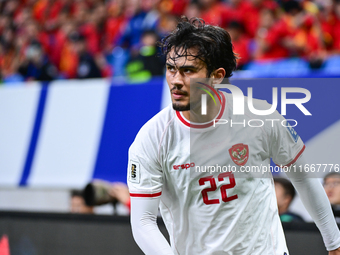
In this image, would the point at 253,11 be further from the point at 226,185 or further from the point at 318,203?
the point at 226,185

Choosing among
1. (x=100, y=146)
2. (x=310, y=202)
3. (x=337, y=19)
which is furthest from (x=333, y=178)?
(x=337, y=19)

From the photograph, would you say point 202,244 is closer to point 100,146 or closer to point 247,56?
point 100,146

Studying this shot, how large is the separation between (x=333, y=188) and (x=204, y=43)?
6.24ft

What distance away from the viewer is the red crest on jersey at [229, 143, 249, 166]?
2.14 metres

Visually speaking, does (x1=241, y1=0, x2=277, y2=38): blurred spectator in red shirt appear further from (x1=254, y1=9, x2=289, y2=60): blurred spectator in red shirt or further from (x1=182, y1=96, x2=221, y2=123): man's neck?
(x1=182, y1=96, x2=221, y2=123): man's neck

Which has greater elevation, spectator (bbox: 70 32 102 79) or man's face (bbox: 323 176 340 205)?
spectator (bbox: 70 32 102 79)

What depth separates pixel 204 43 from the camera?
6.82 ft

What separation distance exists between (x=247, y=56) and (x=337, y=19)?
1.22m

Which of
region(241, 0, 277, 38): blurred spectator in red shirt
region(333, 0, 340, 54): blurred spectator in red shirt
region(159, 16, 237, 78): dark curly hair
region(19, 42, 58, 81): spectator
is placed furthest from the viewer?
region(19, 42, 58, 81): spectator

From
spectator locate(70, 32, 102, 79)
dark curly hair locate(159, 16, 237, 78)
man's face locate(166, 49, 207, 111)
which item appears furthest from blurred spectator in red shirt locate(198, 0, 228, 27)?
man's face locate(166, 49, 207, 111)

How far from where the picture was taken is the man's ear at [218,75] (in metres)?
2.17

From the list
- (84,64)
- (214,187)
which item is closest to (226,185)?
(214,187)

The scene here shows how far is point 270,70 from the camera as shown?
454cm

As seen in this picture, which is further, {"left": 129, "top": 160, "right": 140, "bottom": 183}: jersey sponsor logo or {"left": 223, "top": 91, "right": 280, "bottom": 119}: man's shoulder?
{"left": 223, "top": 91, "right": 280, "bottom": 119}: man's shoulder
